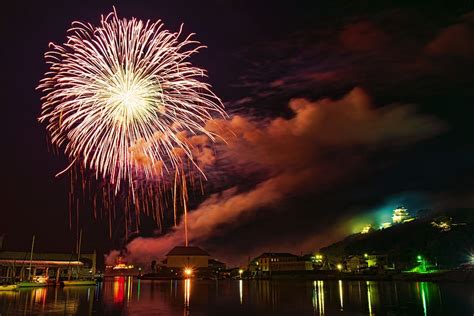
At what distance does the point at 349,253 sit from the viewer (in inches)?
5925

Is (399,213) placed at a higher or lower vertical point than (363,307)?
higher

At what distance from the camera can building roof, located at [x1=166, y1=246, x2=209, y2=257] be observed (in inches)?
7019

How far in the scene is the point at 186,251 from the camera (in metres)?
180

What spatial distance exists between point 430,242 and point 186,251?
4127 inches

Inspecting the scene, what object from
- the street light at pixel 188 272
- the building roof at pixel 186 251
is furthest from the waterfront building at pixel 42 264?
the building roof at pixel 186 251

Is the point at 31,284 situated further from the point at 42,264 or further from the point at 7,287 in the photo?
the point at 42,264

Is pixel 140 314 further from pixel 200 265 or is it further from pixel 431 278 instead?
pixel 200 265

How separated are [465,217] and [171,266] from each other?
117 m

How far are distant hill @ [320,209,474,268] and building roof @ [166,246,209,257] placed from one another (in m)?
59.3

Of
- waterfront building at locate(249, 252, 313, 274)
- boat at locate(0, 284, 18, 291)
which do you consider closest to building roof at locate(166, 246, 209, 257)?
waterfront building at locate(249, 252, 313, 274)

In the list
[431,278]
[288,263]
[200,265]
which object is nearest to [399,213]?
[288,263]

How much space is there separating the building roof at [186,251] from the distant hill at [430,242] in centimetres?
5932

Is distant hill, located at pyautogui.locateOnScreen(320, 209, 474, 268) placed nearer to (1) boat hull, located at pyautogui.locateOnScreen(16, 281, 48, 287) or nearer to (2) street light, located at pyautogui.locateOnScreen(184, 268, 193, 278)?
(2) street light, located at pyautogui.locateOnScreen(184, 268, 193, 278)

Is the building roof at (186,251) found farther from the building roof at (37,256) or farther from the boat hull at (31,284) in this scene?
the boat hull at (31,284)
